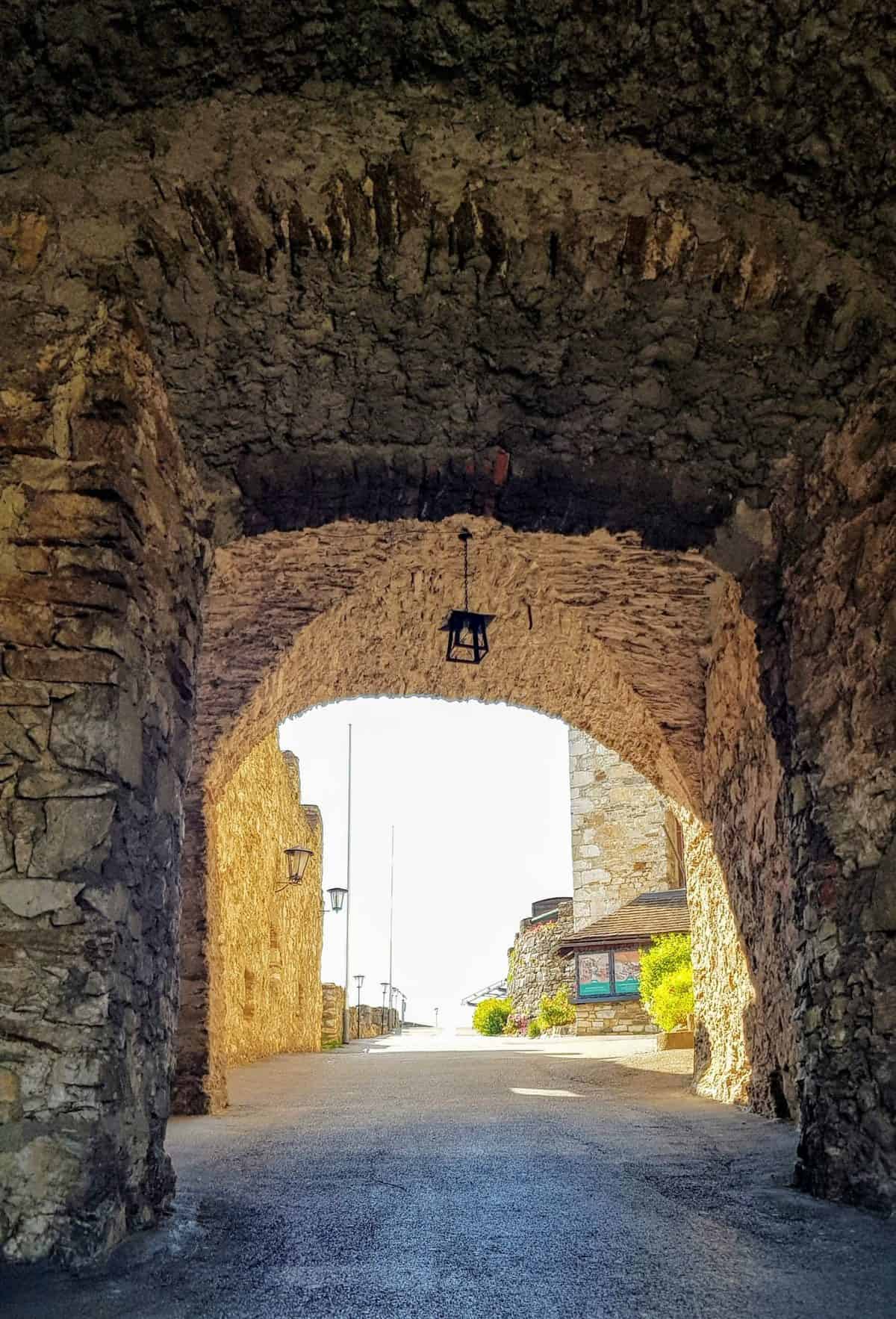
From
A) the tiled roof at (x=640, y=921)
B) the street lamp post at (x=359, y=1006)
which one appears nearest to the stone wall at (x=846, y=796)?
the tiled roof at (x=640, y=921)

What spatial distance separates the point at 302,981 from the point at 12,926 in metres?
12.2

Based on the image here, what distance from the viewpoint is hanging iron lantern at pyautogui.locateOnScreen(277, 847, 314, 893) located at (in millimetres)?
12195

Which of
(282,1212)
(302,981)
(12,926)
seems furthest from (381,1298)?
(302,981)

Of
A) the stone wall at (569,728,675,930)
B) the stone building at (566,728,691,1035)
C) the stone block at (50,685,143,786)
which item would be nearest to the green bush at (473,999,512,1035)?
the stone building at (566,728,691,1035)

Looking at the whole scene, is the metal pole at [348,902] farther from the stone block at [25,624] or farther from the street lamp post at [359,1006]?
the stone block at [25,624]

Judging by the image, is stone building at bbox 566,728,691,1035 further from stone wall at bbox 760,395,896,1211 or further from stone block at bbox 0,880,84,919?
stone block at bbox 0,880,84,919

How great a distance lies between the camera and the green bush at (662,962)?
36.4 ft

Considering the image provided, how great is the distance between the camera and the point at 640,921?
15.7 m

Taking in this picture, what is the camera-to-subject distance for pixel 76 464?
296 centimetres

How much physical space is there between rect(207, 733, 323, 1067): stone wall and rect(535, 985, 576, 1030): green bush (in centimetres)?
472

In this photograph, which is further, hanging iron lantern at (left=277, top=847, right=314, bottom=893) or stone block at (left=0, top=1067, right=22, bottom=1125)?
hanging iron lantern at (left=277, top=847, right=314, bottom=893)

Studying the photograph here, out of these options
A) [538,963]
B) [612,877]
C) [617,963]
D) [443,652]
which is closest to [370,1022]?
[538,963]

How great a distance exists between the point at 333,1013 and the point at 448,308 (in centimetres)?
1650

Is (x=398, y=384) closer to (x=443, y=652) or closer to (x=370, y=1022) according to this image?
(x=443, y=652)
